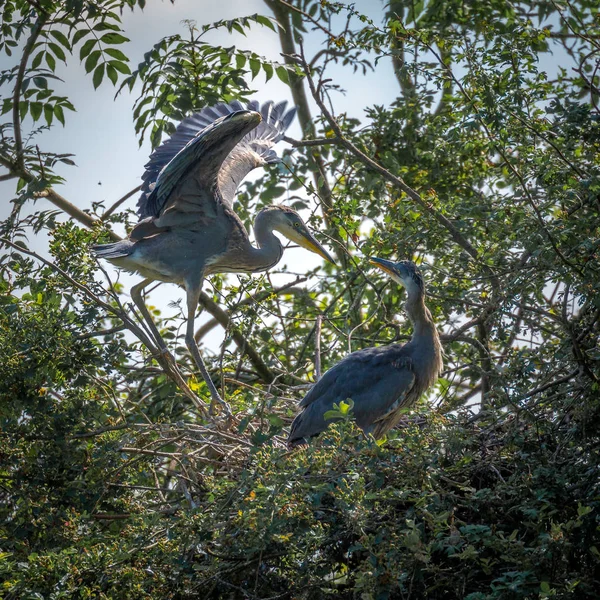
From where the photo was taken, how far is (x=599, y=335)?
3762 mm

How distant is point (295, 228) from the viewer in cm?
664

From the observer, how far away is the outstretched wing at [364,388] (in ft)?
16.0

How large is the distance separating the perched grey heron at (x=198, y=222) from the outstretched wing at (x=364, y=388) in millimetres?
747

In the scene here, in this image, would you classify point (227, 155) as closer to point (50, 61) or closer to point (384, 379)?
point (50, 61)

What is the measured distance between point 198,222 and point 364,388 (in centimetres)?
188

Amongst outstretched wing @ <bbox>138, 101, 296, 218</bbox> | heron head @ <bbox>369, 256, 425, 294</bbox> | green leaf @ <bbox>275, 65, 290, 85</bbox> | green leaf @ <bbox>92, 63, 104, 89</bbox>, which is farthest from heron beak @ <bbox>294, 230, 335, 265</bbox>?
green leaf @ <bbox>92, 63, 104, 89</bbox>

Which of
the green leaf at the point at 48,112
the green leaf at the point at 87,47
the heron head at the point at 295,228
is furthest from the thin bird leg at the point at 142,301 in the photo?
the green leaf at the point at 87,47

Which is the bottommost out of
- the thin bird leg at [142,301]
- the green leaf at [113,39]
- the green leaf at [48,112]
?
the thin bird leg at [142,301]

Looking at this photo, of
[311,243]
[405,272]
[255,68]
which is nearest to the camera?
[405,272]

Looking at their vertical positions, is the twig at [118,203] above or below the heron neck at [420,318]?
above

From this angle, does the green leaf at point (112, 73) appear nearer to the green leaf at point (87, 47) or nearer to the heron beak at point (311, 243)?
the green leaf at point (87, 47)

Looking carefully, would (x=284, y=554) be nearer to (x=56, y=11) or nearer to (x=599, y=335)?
(x=599, y=335)

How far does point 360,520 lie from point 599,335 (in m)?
1.40

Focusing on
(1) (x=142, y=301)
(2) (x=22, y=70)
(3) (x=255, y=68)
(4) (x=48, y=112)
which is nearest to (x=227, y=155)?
(3) (x=255, y=68)
